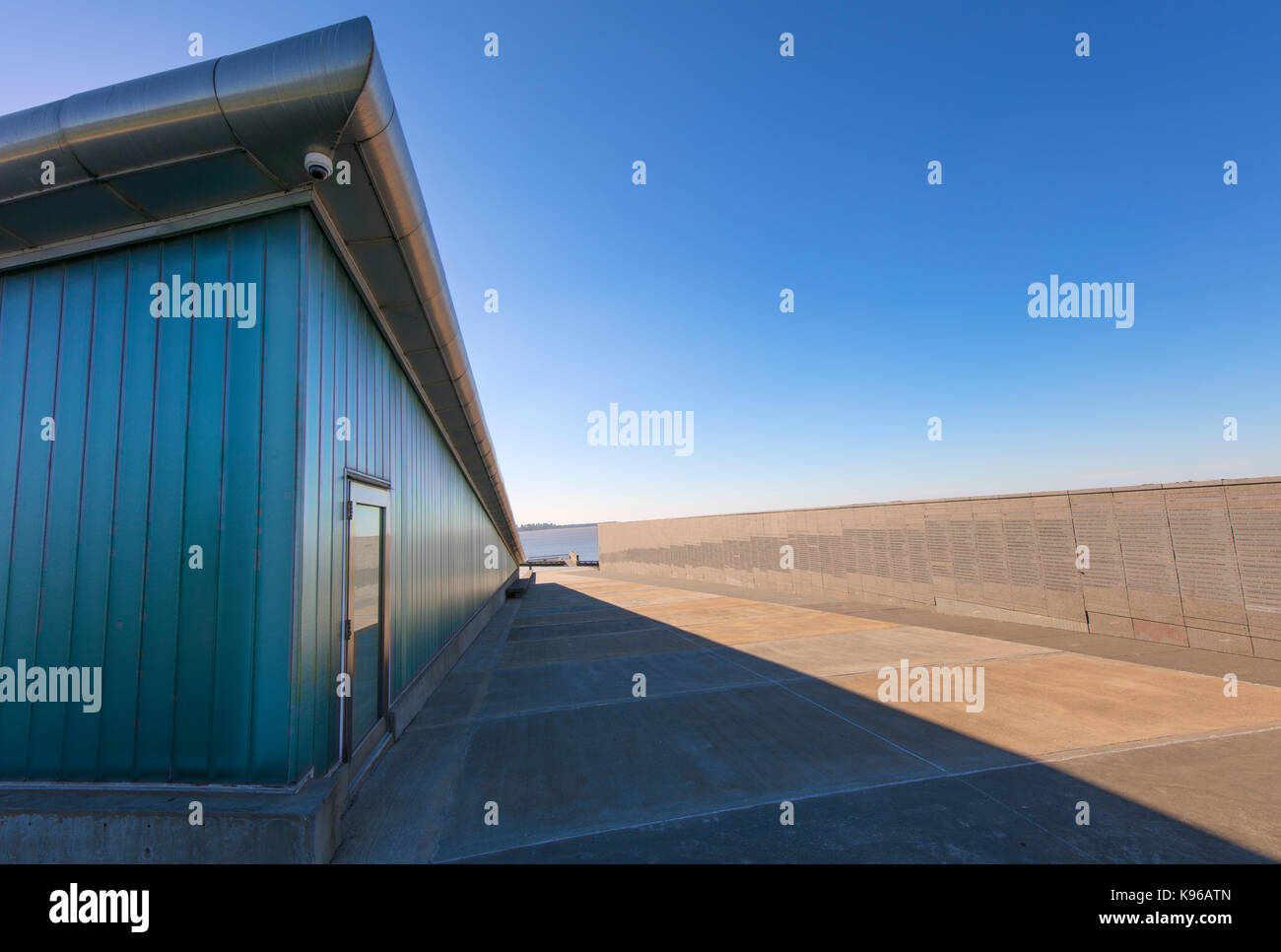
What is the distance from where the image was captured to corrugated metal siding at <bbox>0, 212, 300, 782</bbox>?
13.4 feet

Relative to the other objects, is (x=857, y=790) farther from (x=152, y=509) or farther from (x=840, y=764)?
(x=152, y=509)

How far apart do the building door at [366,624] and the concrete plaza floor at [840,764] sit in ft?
1.45

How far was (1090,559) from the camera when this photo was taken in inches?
417

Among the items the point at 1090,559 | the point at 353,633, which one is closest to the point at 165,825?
the point at 353,633

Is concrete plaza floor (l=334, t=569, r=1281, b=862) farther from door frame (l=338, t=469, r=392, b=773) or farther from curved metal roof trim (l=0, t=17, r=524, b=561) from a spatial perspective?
curved metal roof trim (l=0, t=17, r=524, b=561)

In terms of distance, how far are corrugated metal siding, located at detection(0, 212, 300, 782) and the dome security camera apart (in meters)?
0.66

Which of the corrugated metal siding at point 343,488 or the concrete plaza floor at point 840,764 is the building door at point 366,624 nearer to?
the corrugated metal siding at point 343,488

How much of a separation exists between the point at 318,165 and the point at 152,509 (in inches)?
116

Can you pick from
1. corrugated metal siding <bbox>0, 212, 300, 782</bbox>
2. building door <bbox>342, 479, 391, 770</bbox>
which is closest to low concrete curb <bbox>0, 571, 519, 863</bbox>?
corrugated metal siding <bbox>0, 212, 300, 782</bbox>

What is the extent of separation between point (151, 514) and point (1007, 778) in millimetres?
7364

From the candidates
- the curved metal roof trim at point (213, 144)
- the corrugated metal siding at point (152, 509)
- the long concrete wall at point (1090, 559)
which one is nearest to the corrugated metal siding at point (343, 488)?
the corrugated metal siding at point (152, 509)

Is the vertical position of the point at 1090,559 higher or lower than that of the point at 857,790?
higher

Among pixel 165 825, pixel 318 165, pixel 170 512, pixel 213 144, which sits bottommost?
pixel 165 825

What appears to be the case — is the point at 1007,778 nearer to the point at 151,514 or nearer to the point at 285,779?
the point at 285,779
